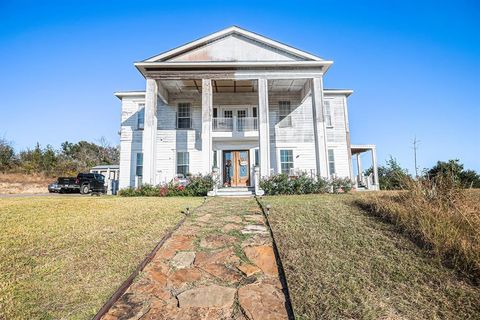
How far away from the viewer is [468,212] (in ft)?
13.9

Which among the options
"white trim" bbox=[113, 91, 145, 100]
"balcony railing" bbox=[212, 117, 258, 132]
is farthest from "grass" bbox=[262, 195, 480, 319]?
"white trim" bbox=[113, 91, 145, 100]

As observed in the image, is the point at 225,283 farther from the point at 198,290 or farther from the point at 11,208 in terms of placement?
the point at 11,208

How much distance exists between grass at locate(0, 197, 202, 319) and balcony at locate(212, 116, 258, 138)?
925 cm

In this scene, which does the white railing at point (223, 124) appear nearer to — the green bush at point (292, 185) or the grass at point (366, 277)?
the green bush at point (292, 185)

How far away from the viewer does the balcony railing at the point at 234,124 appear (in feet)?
49.5

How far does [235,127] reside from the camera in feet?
49.3

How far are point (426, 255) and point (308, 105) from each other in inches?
538

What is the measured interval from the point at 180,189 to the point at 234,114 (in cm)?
643

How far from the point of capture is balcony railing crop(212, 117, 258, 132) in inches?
594

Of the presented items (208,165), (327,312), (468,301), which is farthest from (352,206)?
(208,165)

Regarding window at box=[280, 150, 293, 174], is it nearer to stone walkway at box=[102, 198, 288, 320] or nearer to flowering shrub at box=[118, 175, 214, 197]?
flowering shrub at box=[118, 175, 214, 197]

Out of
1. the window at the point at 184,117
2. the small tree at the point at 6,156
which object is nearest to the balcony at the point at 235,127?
the window at the point at 184,117

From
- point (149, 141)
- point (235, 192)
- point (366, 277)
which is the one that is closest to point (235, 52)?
point (149, 141)

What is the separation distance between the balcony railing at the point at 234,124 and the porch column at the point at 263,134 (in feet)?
6.93
